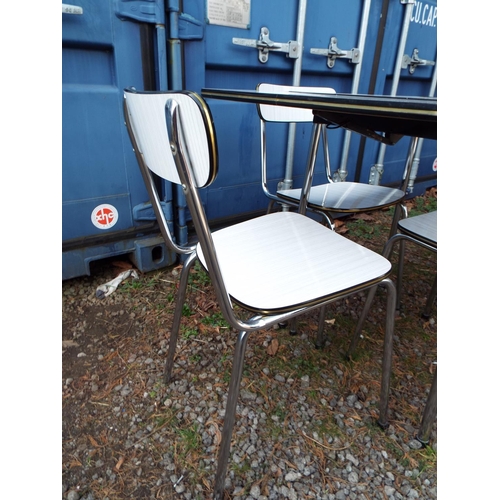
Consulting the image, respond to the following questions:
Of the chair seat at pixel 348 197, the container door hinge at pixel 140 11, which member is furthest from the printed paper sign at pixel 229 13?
the chair seat at pixel 348 197

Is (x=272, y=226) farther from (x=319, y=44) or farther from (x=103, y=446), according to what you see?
(x=319, y=44)

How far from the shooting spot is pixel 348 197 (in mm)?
1543

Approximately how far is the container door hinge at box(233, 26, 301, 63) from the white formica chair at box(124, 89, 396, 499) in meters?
0.98

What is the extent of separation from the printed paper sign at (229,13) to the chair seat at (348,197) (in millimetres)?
792

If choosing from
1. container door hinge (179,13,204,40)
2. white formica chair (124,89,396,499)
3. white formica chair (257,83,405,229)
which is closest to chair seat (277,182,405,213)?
white formica chair (257,83,405,229)

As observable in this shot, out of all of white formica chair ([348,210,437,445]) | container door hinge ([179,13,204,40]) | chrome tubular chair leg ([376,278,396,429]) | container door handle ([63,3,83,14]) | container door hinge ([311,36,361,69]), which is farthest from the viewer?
container door hinge ([311,36,361,69])

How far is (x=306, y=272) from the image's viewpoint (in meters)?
0.86

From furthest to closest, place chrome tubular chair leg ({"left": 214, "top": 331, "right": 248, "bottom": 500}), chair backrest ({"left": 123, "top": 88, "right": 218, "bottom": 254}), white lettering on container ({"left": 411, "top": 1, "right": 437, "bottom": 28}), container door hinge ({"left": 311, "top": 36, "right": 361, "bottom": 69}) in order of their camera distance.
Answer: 1. white lettering on container ({"left": 411, "top": 1, "right": 437, "bottom": 28})
2. container door hinge ({"left": 311, "top": 36, "right": 361, "bottom": 69})
3. chrome tubular chair leg ({"left": 214, "top": 331, "right": 248, "bottom": 500})
4. chair backrest ({"left": 123, "top": 88, "right": 218, "bottom": 254})

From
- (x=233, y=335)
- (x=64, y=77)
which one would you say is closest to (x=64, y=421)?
(x=233, y=335)

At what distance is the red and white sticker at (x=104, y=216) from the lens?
63.9 inches

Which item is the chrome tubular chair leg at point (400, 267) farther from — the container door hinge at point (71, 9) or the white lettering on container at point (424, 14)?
the white lettering on container at point (424, 14)

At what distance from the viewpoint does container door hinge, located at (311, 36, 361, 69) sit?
1967mm

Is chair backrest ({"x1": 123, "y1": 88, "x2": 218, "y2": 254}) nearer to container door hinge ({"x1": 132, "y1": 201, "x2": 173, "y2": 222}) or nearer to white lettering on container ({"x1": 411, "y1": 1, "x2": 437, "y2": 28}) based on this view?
container door hinge ({"x1": 132, "y1": 201, "x2": 173, "y2": 222})

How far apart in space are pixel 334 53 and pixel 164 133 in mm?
1733
